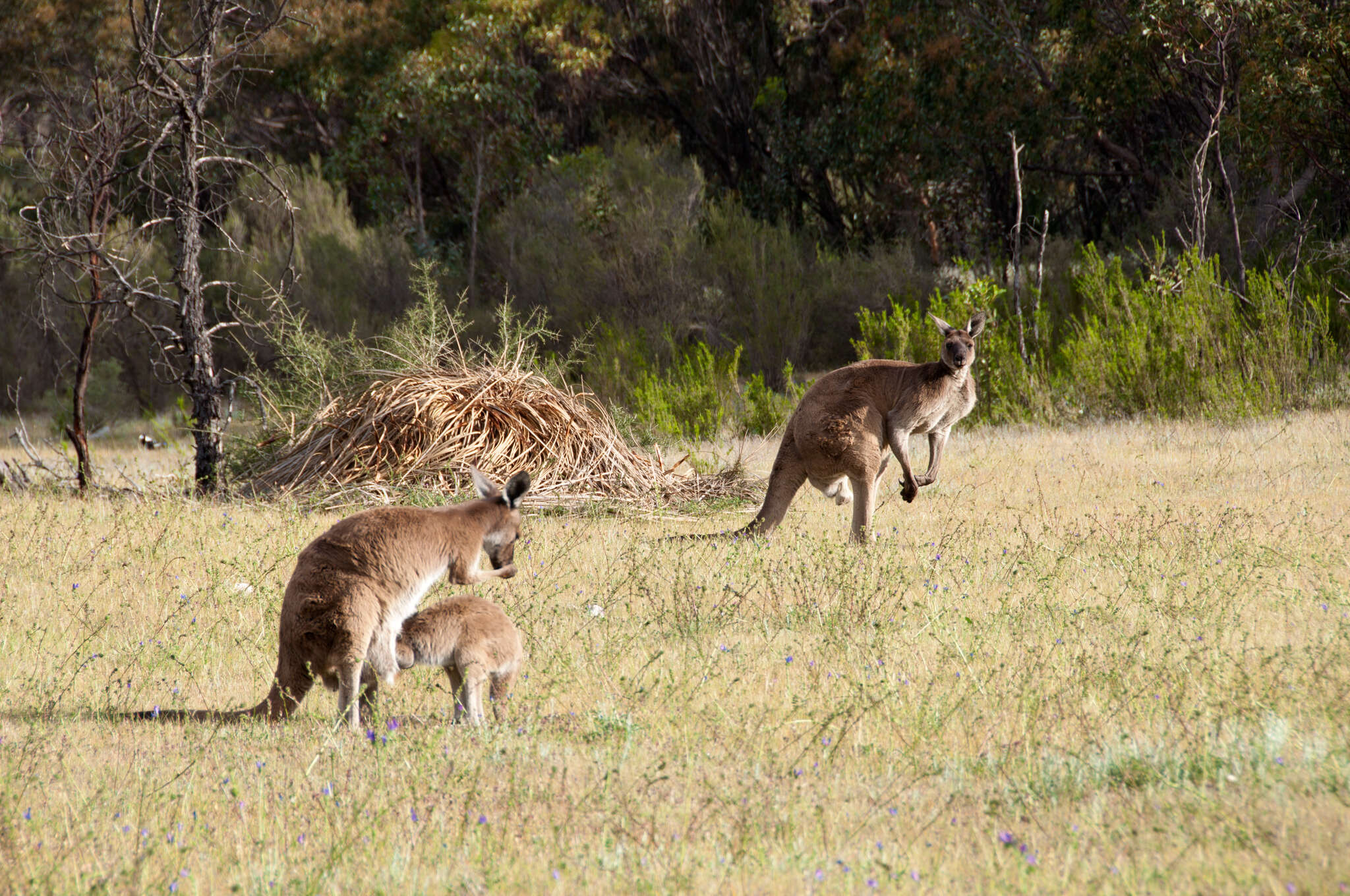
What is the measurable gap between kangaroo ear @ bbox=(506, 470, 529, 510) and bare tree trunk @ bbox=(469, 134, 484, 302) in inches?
616

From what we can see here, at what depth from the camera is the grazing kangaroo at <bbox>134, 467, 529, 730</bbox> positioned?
3.56m

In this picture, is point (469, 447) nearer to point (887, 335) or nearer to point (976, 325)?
point (976, 325)

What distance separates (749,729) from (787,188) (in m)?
18.0

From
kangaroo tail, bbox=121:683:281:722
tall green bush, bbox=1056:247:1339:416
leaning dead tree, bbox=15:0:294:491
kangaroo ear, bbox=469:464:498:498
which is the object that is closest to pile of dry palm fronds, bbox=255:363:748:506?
leaning dead tree, bbox=15:0:294:491

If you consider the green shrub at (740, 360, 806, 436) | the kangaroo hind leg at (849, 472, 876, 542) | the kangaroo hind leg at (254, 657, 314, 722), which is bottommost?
the green shrub at (740, 360, 806, 436)

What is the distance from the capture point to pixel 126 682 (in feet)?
14.2

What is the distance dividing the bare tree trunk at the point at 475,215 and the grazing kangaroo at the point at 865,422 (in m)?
13.6

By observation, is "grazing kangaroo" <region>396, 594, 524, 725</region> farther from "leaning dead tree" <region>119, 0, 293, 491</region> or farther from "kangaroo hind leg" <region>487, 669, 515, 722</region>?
"leaning dead tree" <region>119, 0, 293, 491</region>

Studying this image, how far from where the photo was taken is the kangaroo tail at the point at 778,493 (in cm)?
654

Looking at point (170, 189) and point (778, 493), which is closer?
point (778, 493)

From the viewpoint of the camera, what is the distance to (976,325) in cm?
639

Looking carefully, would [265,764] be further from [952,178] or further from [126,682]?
[952,178]

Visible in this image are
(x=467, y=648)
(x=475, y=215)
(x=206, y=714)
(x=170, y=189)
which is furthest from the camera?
(x=475, y=215)

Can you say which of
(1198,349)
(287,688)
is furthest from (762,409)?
(287,688)
